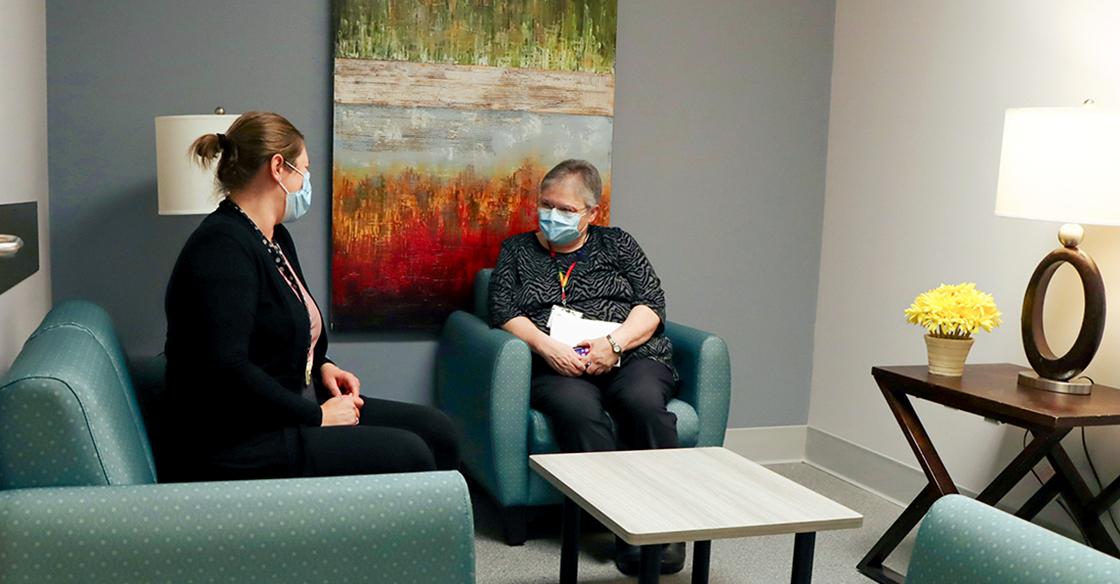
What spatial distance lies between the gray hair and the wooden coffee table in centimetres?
110

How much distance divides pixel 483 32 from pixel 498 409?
4.40 feet

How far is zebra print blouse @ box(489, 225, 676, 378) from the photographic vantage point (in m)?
3.35

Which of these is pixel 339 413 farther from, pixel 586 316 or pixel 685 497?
pixel 586 316

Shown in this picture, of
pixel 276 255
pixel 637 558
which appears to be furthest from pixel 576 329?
pixel 276 255

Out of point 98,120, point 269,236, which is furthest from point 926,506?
point 98,120

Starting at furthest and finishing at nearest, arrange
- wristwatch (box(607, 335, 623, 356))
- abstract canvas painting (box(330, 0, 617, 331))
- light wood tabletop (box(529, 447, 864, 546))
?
abstract canvas painting (box(330, 0, 617, 331)) → wristwatch (box(607, 335, 623, 356)) → light wood tabletop (box(529, 447, 864, 546))

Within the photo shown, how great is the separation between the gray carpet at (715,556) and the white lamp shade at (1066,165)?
3.60ft

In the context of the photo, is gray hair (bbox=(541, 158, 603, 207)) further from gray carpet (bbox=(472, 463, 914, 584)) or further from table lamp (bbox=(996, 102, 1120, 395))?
table lamp (bbox=(996, 102, 1120, 395))

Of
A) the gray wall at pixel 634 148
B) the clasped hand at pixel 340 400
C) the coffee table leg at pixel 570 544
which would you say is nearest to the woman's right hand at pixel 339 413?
the clasped hand at pixel 340 400

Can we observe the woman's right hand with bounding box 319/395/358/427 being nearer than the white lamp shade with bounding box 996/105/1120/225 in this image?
Yes

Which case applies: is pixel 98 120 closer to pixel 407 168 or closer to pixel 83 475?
pixel 407 168

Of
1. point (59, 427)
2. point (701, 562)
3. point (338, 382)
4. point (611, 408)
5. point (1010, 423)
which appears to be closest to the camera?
point (59, 427)

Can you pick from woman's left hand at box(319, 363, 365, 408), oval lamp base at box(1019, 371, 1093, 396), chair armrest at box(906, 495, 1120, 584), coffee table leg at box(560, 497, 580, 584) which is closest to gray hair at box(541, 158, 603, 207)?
woman's left hand at box(319, 363, 365, 408)

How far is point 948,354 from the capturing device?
9.65ft
